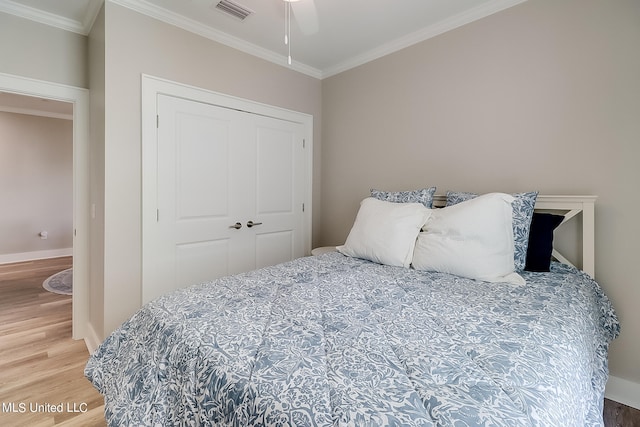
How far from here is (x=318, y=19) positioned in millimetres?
2395

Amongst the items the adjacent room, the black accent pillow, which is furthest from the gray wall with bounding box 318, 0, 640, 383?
the black accent pillow

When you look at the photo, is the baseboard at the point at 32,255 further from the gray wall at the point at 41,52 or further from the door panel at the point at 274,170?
the door panel at the point at 274,170

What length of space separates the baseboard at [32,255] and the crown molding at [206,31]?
17.7 feet

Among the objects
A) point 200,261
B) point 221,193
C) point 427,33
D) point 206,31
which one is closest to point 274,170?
point 221,193

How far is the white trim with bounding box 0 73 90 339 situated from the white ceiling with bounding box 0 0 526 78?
0.51 meters

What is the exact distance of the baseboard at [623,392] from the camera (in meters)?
1.77

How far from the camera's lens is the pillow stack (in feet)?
5.56

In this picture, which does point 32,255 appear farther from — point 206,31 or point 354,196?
point 354,196

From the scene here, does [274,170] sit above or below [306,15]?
below

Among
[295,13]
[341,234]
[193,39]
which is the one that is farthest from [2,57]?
[341,234]

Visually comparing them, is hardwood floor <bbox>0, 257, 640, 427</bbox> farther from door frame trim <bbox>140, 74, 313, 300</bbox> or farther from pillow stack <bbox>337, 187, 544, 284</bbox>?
pillow stack <bbox>337, 187, 544, 284</bbox>

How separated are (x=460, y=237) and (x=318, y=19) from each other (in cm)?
195

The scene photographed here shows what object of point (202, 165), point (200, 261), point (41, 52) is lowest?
point (200, 261)

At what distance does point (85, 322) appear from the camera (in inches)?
103
